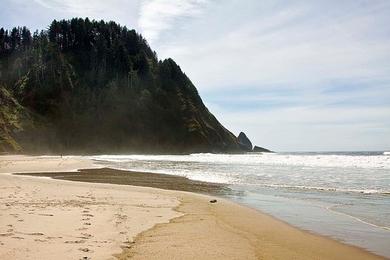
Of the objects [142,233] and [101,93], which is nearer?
[142,233]

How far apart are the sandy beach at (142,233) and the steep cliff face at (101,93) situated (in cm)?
10734

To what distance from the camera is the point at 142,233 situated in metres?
10.1

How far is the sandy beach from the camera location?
316 inches

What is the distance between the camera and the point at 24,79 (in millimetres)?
133250

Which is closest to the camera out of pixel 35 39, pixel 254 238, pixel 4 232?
pixel 4 232

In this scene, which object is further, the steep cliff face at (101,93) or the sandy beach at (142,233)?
the steep cliff face at (101,93)

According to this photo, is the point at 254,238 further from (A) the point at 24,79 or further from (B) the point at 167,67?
(B) the point at 167,67

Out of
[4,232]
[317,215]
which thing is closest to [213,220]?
[317,215]

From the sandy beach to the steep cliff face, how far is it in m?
107

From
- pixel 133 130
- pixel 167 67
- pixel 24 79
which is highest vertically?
pixel 167 67

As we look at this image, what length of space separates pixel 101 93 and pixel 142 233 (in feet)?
448

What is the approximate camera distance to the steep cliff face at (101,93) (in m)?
130

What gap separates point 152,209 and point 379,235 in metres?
7.37

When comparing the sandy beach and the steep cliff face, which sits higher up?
the steep cliff face
